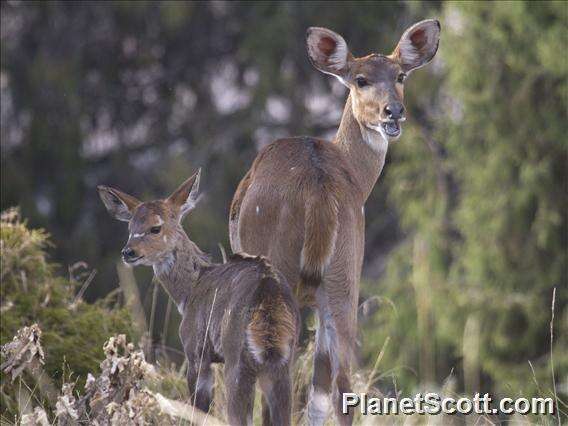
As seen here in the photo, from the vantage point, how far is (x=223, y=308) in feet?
23.5

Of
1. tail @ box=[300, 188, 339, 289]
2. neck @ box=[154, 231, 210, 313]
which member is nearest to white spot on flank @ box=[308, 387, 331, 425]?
tail @ box=[300, 188, 339, 289]

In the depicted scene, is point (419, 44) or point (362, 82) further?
point (419, 44)

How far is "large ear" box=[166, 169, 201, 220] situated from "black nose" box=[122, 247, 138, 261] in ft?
1.36

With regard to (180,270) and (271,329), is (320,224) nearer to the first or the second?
(180,270)

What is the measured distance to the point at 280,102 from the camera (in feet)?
86.4

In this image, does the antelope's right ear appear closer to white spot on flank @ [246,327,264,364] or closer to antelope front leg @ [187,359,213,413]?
antelope front leg @ [187,359,213,413]

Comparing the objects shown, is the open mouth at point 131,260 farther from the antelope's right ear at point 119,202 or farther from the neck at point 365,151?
the neck at point 365,151

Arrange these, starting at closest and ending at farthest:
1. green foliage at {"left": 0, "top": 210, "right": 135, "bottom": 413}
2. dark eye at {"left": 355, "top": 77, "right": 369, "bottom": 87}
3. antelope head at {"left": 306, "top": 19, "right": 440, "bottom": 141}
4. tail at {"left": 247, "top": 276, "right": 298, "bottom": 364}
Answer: tail at {"left": 247, "top": 276, "right": 298, "bottom": 364} → antelope head at {"left": 306, "top": 19, "right": 440, "bottom": 141} → dark eye at {"left": 355, "top": 77, "right": 369, "bottom": 87} → green foliage at {"left": 0, "top": 210, "right": 135, "bottom": 413}

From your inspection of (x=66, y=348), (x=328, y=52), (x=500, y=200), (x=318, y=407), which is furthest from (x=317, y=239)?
(x=500, y=200)

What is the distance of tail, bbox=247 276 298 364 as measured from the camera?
669 cm

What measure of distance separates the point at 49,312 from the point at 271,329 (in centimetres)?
321

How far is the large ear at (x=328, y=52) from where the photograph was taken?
29.5 feet

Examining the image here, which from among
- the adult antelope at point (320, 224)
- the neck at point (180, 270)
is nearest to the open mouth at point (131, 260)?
the neck at point (180, 270)

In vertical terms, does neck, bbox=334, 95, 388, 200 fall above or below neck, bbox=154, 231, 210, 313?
above
